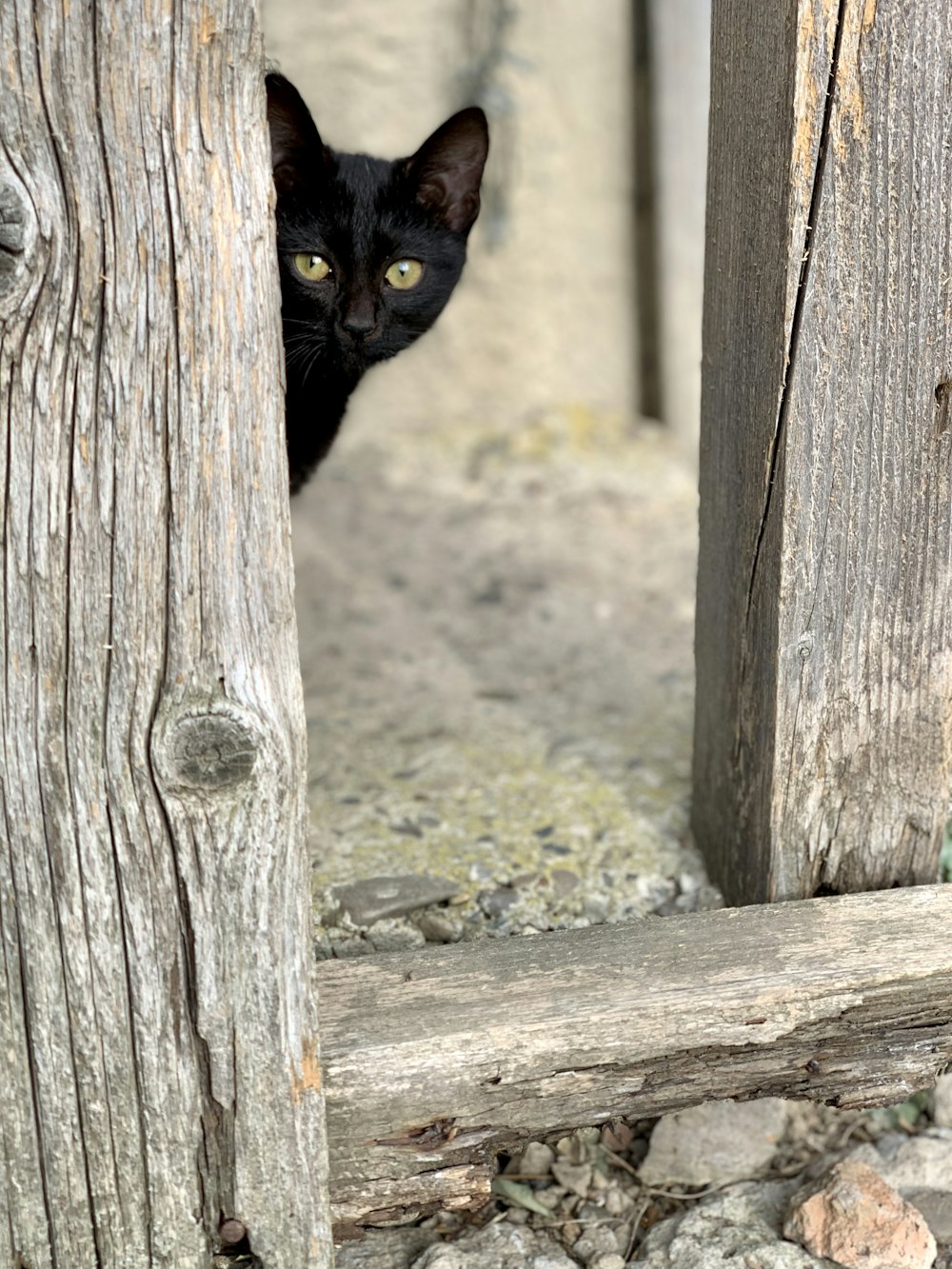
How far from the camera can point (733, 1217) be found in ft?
5.54

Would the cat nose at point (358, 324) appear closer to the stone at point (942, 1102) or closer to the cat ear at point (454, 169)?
the cat ear at point (454, 169)

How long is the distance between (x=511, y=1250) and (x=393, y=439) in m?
3.11

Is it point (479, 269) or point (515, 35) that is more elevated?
point (515, 35)

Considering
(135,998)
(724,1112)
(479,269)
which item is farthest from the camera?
(479,269)

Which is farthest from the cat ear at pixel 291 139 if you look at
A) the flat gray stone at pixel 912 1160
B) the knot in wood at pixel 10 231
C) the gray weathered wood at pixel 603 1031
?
the flat gray stone at pixel 912 1160

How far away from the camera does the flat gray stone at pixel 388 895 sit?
Result: 70.3 inches

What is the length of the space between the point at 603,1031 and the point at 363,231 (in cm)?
123

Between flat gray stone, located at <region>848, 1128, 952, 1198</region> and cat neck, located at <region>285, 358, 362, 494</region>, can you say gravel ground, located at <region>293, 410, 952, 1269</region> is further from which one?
cat neck, located at <region>285, 358, 362, 494</region>

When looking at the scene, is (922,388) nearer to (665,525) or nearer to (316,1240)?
(316,1240)

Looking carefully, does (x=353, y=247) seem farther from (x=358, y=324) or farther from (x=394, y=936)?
(x=394, y=936)

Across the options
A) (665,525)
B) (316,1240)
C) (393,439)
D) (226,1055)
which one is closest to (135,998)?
(226,1055)

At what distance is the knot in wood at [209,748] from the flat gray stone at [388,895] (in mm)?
647

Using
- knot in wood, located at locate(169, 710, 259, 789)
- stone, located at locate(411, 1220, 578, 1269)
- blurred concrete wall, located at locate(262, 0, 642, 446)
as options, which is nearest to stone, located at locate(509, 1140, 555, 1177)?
stone, located at locate(411, 1220, 578, 1269)

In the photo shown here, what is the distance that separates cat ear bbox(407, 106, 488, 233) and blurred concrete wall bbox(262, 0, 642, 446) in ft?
6.77
